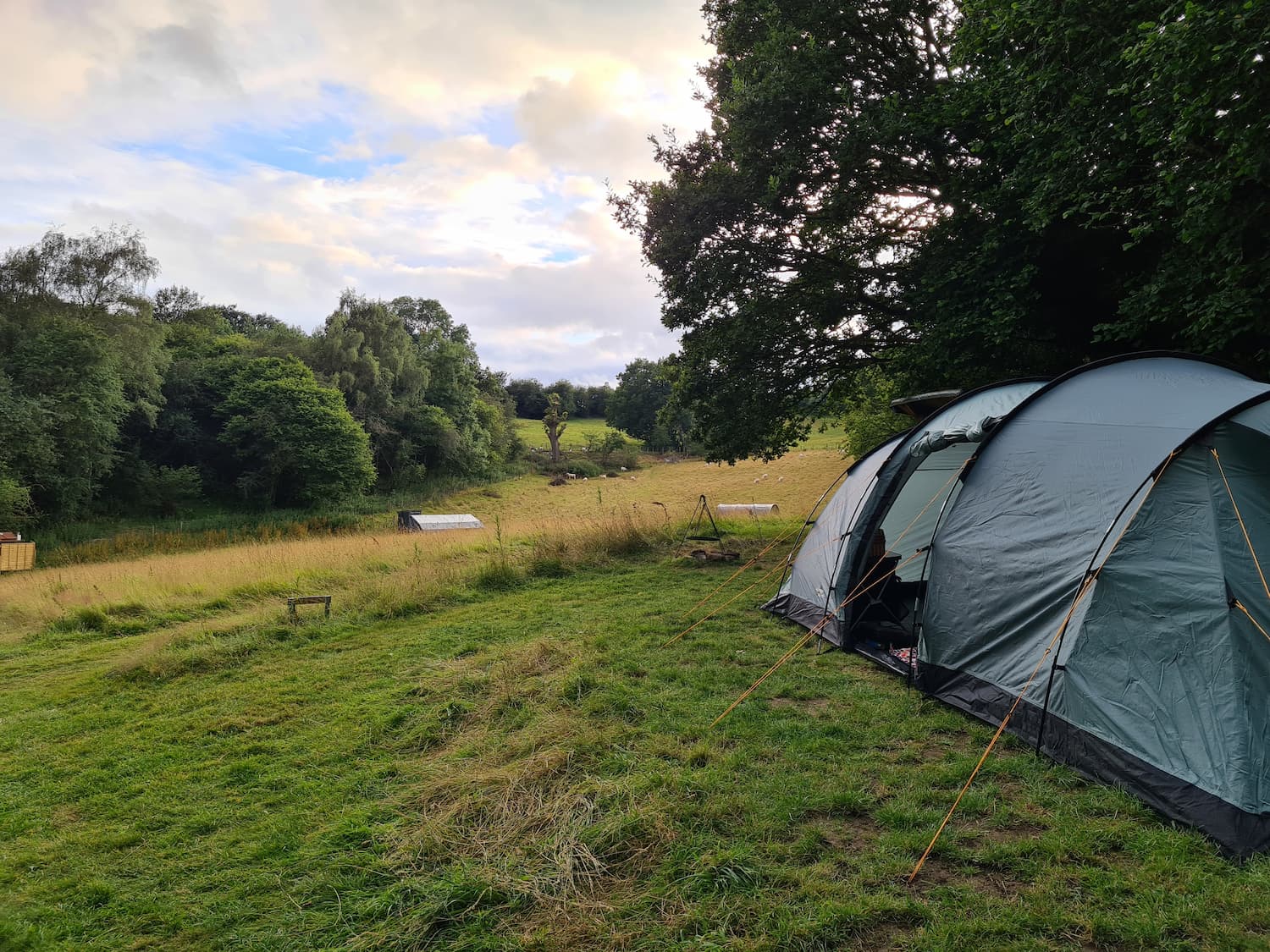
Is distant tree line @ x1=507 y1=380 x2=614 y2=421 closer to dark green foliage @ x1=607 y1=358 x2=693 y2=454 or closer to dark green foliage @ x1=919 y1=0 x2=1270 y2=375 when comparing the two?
dark green foliage @ x1=607 y1=358 x2=693 y2=454

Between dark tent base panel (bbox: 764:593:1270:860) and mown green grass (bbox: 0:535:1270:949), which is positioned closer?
mown green grass (bbox: 0:535:1270:949)

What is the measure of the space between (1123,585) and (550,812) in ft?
12.6

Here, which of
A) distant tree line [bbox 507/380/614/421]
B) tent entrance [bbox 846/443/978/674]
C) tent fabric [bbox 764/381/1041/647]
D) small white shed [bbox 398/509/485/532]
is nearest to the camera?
tent entrance [bbox 846/443/978/674]

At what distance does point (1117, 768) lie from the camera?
3.91m

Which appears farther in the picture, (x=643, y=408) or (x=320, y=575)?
(x=643, y=408)

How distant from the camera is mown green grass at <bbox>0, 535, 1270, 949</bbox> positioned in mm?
2992

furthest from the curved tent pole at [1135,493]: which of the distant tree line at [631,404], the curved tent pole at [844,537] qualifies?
the distant tree line at [631,404]

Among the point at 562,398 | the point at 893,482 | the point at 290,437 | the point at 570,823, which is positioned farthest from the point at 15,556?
the point at 562,398

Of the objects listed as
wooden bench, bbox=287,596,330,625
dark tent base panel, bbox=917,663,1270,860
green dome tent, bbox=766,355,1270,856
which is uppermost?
green dome tent, bbox=766,355,1270,856

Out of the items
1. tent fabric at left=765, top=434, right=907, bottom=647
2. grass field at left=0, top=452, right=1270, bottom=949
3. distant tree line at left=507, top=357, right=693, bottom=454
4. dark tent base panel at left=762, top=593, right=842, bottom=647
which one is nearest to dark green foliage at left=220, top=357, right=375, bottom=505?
distant tree line at left=507, top=357, right=693, bottom=454

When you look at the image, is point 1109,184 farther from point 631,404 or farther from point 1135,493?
point 631,404

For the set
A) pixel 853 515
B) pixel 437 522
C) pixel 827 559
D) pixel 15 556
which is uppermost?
pixel 853 515

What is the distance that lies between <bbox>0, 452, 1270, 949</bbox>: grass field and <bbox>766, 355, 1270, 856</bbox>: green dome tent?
298 millimetres

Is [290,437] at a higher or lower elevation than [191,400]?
lower
